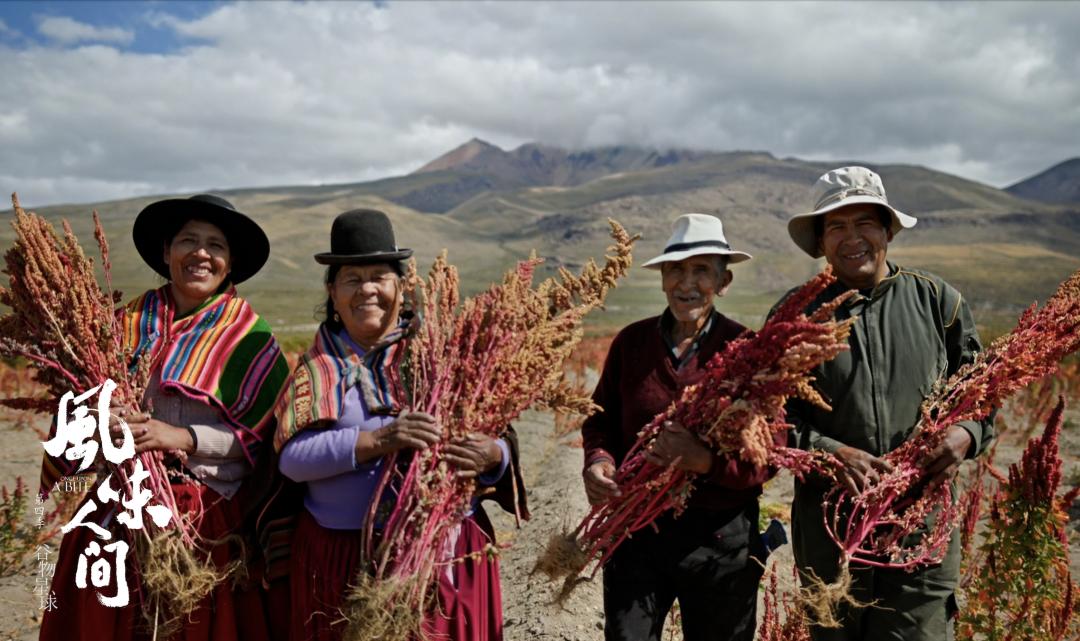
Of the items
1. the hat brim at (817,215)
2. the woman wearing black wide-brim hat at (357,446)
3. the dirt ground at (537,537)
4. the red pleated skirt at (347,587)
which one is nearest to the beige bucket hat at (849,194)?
the hat brim at (817,215)

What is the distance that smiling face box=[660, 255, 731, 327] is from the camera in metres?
2.48

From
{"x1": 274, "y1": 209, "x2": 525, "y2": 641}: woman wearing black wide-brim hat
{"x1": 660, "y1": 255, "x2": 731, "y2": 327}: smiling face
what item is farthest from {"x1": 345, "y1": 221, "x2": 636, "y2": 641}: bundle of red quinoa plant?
{"x1": 660, "y1": 255, "x2": 731, "y2": 327}: smiling face

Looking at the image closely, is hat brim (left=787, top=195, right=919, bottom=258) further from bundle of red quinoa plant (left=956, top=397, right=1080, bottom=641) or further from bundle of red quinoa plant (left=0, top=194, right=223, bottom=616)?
bundle of red quinoa plant (left=0, top=194, right=223, bottom=616)

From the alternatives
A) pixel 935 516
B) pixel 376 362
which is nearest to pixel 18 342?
pixel 376 362

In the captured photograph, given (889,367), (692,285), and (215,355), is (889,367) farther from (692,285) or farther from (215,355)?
(215,355)

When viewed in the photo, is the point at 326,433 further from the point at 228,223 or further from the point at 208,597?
the point at 228,223

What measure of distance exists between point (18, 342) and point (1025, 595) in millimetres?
3901

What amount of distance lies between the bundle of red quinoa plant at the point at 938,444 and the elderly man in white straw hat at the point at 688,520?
30 centimetres

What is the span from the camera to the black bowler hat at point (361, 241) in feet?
7.94

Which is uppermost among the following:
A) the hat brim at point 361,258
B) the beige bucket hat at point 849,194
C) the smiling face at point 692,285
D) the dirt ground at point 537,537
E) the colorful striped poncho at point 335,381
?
the beige bucket hat at point 849,194

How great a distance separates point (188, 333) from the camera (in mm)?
2660

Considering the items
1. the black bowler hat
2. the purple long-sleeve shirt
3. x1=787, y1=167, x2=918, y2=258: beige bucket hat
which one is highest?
x1=787, y1=167, x2=918, y2=258: beige bucket hat

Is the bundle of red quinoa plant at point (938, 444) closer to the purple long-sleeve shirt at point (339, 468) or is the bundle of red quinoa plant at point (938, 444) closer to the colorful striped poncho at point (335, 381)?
the purple long-sleeve shirt at point (339, 468)

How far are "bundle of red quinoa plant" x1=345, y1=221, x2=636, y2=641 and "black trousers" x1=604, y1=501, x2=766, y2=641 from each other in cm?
59
